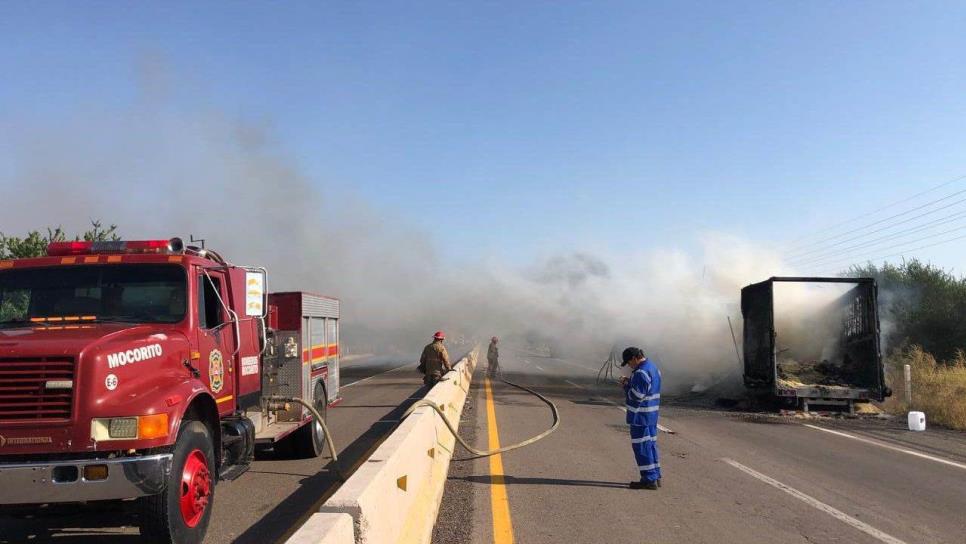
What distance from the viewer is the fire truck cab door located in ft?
20.1

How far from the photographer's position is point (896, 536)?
577 centimetres

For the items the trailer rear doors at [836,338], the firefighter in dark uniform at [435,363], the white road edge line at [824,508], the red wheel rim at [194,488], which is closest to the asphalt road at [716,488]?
the white road edge line at [824,508]

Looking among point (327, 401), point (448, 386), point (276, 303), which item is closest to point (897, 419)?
point (448, 386)

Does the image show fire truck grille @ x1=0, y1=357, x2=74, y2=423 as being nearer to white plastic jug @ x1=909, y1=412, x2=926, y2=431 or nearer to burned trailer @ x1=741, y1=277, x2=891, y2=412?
white plastic jug @ x1=909, y1=412, x2=926, y2=431

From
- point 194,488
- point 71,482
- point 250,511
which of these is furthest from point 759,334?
point 71,482

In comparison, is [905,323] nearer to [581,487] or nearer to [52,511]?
[581,487]

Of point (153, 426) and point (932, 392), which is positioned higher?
point (153, 426)

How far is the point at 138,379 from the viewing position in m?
4.91

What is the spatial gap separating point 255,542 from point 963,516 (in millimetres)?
6662

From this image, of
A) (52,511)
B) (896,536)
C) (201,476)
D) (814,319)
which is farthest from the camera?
(814,319)

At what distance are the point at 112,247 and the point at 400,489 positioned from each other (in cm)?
382

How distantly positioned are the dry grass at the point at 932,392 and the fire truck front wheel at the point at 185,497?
14637mm

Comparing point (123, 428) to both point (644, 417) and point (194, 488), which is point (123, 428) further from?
point (644, 417)

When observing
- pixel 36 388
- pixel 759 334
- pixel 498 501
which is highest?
pixel 759 334
